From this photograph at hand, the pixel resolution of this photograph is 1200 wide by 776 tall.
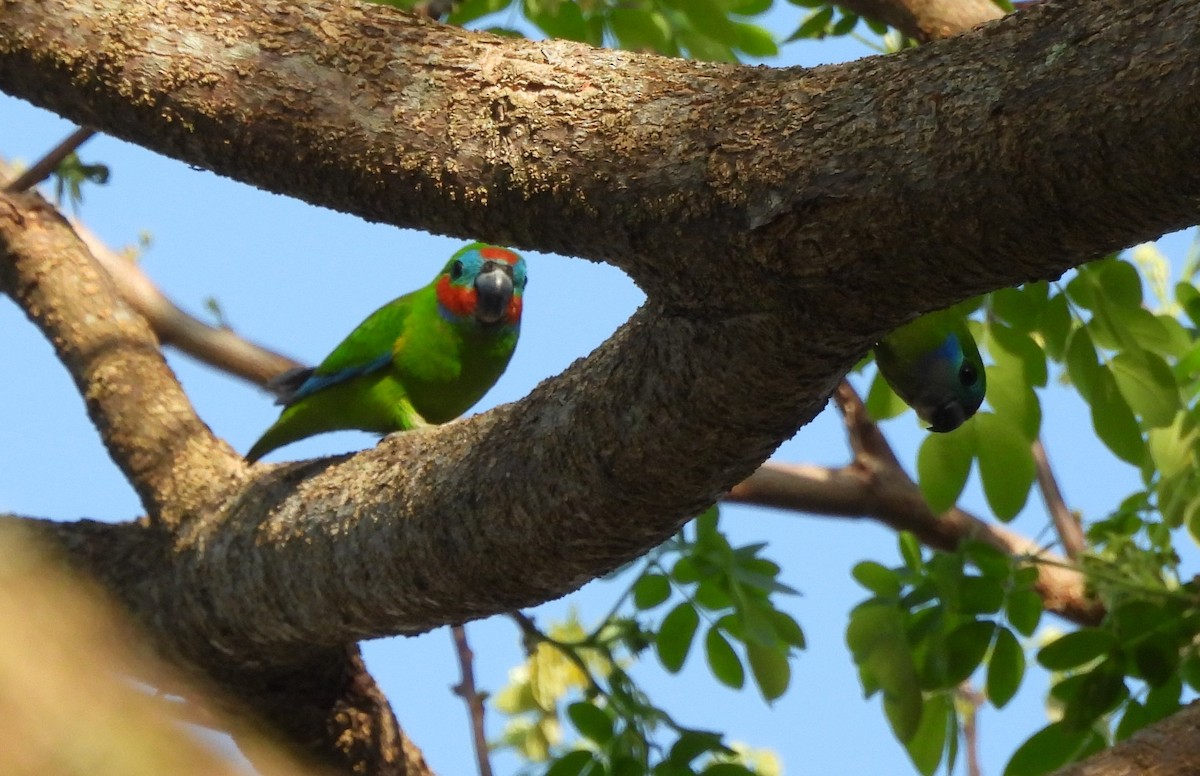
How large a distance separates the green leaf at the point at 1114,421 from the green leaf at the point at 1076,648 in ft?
1.22

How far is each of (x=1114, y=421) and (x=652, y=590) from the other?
3.41ft

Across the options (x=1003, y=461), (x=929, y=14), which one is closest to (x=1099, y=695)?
(x=1003, y=461)

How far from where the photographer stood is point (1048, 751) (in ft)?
7.98

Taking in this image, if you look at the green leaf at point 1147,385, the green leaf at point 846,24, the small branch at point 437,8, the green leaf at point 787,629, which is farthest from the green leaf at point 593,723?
the green leaf at point 846,24

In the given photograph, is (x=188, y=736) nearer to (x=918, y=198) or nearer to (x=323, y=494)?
(x=918, y=198)

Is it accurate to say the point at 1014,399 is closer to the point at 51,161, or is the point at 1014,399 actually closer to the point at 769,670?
the point at 769,670

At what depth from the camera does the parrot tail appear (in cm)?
331

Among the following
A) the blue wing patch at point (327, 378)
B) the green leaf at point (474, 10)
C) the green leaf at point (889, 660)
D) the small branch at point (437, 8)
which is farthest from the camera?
the blue wing patch at point (327, 378)

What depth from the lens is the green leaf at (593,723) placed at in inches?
101

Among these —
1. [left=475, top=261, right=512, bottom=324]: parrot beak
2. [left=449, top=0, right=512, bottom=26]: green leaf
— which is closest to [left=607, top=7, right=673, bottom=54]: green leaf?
[left=449, top=0, right=512, bottom=26]: green leaf

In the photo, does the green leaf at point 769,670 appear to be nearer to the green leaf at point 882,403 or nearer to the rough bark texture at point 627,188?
the green leaf at point 882,403

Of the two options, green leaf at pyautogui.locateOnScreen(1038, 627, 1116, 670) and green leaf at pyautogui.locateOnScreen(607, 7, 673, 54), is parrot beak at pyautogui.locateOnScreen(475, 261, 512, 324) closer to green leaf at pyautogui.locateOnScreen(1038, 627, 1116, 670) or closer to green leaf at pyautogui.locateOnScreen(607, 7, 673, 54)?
green leaf at pyautogui.locateOnScreen(607, 7, 673, 54)

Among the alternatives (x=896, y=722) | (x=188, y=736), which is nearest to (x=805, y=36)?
(x=896, y=722)

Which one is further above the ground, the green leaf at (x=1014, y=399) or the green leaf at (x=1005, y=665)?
the green leaf at (x=1014, y=399)
